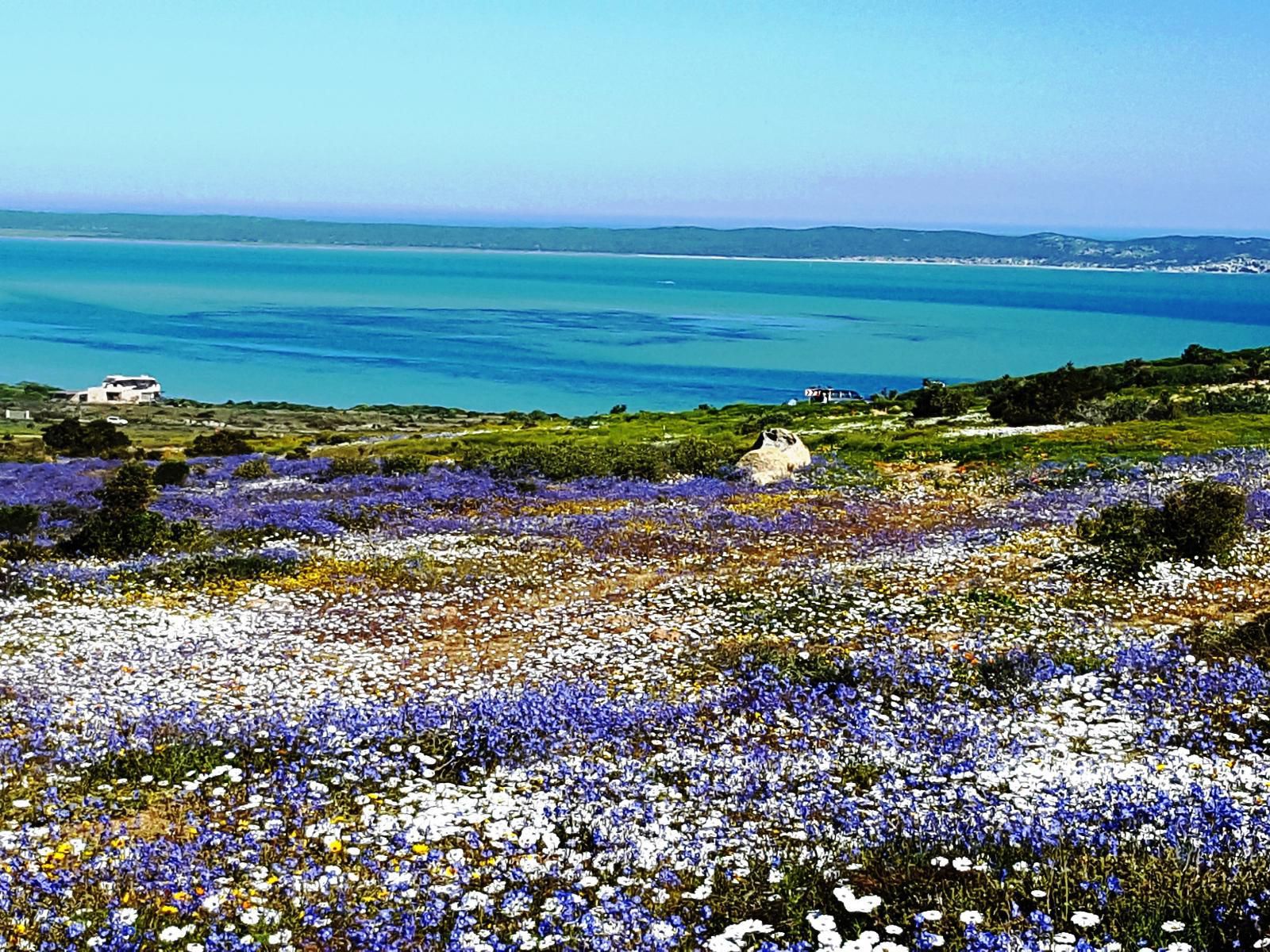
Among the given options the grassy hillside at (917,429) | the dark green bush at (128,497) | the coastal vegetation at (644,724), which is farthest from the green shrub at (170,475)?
the dark green bush at (128,497)

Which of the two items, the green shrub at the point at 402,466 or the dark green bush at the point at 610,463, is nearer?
the dark green bush at the point at 610,463

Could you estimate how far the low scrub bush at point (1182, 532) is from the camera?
2047 cm

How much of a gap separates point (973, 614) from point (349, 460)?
25.8m

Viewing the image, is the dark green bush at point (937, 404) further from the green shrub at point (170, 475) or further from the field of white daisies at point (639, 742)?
the green shrub at point (170, 475)

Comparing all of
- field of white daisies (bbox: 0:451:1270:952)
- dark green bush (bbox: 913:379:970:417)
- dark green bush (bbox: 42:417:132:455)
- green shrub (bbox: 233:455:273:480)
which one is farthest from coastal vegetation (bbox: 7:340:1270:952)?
dark green bush (bbox: 42:417:132:455)

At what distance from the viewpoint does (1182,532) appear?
2086 cm

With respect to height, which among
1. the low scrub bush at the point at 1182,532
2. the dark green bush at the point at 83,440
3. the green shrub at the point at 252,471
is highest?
the low scrub bush at the point at 1182,532

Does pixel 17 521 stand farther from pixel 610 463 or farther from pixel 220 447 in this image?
pixel 220 447

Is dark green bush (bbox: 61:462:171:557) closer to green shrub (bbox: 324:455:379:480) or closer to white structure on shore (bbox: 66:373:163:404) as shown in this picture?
green shrub (bbox: 324:455:379:480)

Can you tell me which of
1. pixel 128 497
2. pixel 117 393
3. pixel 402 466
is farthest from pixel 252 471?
pixel 117 393

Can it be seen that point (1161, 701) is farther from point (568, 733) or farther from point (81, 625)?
point (81, 625)

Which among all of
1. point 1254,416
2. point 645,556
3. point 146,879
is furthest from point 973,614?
point 1254,416

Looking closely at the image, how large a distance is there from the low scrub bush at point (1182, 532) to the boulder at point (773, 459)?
1296 cm

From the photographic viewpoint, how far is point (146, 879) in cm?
884
